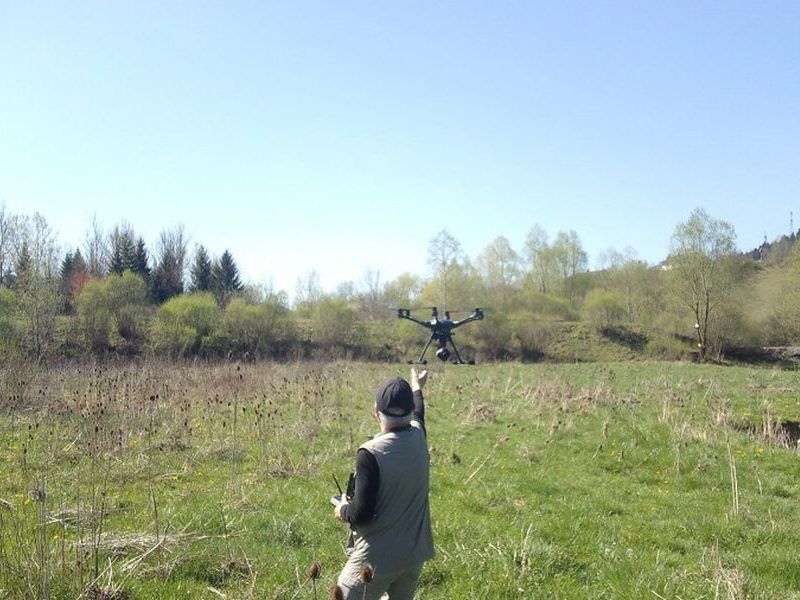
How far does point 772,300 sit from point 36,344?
165 feet

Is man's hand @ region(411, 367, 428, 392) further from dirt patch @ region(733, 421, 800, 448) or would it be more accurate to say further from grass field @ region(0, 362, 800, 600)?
dirt patch @ region(733, 421, 800, 448)

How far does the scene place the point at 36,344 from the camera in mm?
29109

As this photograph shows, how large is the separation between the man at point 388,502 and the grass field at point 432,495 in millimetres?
1318

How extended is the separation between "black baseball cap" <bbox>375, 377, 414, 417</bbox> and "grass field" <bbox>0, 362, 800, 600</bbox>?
A: 1.87 metres

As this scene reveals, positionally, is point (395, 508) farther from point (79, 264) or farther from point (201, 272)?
point (79, 264)

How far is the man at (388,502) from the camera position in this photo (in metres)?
3.15

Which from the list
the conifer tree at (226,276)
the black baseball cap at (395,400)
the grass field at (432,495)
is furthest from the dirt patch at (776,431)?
the conifer tree at (226,276)

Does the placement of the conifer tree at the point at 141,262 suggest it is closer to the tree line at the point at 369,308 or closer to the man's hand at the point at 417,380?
the tree line at the point at 369,308

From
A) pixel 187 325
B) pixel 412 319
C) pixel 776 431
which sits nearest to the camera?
pixel 776 431

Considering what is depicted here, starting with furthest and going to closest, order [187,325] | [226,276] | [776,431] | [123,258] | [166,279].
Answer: [226,276], [166,279], [123,258], [187,325], [776,431]

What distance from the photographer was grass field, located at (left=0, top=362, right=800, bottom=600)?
4.92 meters

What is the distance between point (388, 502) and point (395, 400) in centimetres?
55

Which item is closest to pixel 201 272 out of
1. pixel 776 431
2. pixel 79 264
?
pixel 79 264

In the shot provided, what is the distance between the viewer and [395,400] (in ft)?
10.6
